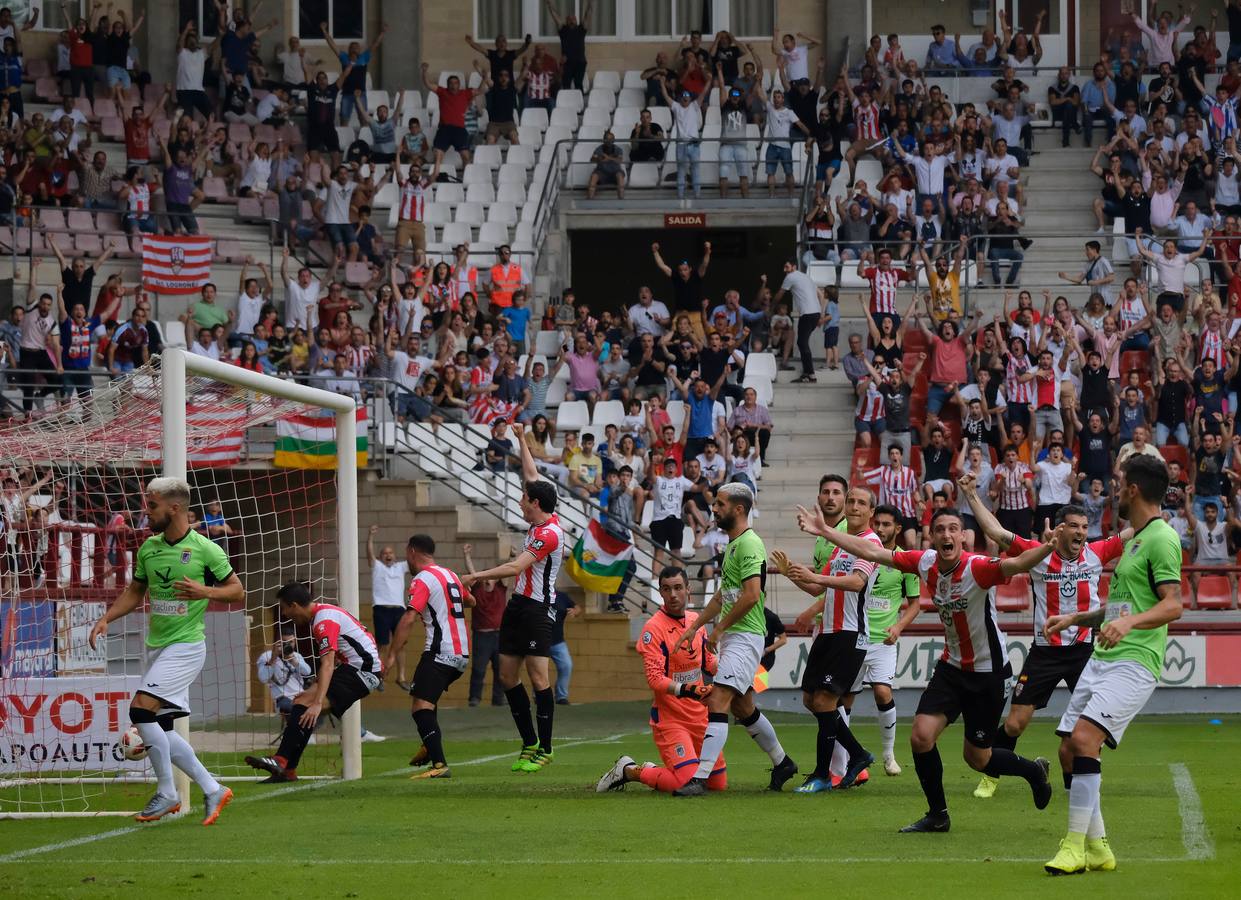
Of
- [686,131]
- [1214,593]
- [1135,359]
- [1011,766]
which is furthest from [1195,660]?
[686,131]

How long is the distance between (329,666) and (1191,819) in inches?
244

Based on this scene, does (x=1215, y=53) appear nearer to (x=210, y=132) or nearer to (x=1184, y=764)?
(x=210, y=132)

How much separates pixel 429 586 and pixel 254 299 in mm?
13454

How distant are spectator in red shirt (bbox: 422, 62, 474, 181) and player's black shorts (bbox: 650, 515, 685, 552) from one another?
10649 mm

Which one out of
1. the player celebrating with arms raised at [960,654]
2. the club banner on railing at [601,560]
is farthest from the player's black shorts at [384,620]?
the player celebrating with arms raised at [960,654]

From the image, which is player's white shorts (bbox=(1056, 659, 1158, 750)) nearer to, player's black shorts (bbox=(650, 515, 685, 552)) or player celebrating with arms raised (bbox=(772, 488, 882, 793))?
player celebrating with arms raised (bbox=(772, 488, 882, 793))

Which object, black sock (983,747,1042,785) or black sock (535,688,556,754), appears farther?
black sock (535,688,556,754)

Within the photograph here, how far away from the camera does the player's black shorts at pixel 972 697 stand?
35.1 feet

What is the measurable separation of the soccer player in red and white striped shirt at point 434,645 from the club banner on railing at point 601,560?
30.2 feet

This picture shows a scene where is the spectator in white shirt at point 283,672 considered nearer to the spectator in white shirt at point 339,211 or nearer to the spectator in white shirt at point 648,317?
the spectator in white shirt at point 648,317

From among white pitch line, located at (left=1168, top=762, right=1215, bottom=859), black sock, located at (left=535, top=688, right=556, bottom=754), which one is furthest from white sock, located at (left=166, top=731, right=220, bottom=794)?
white pitch line, located at (left=1168, top=762, right=1215, bottom=859)

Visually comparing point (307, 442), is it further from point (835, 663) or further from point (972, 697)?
point (972, 697)

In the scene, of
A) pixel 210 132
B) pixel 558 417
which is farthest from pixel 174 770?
pixel 210 132

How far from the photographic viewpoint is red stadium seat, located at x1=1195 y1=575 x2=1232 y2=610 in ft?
74.0
